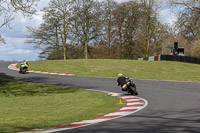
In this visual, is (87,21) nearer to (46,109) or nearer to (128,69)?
(128,69)

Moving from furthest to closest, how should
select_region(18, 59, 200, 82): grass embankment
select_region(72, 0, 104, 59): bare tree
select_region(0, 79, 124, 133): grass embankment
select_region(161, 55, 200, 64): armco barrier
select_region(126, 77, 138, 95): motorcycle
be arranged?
1. select_region(72, 0, 104, 59): bare tree
2. select_region(161, 55, 200, 64): armco barrier
3. select_region(18, 59, 200, 82): grass embankment
4. select_region(126, 77, 138, 95): motorcycle
5. select_region(0, 79, 124, 133): grass embankment

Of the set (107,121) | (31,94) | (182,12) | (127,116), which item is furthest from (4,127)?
(182,12)

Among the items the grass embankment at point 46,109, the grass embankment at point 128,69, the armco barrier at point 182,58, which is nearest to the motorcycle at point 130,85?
the grass embankment at point 46,109

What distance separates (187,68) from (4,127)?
102ft

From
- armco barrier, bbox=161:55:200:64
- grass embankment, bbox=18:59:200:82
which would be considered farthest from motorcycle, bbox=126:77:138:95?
armco barrier, bbox=161:55:200:64

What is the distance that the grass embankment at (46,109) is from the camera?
9625mm

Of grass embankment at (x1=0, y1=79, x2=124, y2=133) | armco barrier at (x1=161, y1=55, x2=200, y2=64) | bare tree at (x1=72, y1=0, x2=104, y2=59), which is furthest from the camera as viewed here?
bare tree at (x1=72, y1=0, x2=104, y2=59)

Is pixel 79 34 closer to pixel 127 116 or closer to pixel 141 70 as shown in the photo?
pixel 141 70

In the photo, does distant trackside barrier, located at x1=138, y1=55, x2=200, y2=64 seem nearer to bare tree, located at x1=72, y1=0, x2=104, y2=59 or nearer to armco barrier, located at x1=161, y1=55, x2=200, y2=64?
armco barrier, located at x1=161, y1=55, x2=200, y2=64

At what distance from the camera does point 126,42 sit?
60.0 m

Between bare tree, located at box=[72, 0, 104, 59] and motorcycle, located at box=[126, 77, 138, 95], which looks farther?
bare tree, located at box=[72, 0, 104, 59]

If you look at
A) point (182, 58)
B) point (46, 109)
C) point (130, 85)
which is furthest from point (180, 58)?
point (46, 109)

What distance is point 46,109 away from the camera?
13.0 metres

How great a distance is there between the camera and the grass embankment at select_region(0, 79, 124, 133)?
31.6ft
